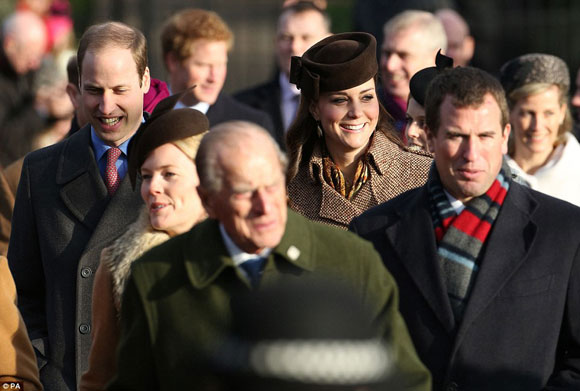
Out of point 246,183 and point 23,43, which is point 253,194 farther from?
point 23,43

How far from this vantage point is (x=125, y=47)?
17.2 ft

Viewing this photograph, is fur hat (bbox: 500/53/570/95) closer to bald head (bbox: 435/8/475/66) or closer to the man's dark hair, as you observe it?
the man's dark hair

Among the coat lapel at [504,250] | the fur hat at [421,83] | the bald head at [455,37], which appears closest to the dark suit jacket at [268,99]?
the bald head at [455,37]

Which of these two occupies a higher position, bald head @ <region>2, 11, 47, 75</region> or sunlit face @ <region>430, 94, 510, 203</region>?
sunlit face @ <region>430, 94, 510, 203</region>

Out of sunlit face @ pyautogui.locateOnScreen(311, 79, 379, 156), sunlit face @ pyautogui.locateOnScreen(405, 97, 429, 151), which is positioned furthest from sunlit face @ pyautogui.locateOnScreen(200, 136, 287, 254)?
sunlit face @ pyautogui.locateOnScreen(405, 97, 429, 151)

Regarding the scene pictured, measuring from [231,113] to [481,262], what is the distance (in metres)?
3.15

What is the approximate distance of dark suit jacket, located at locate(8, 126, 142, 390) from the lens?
4.92 metres

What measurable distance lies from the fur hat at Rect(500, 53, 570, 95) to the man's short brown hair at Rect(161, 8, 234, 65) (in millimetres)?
1797

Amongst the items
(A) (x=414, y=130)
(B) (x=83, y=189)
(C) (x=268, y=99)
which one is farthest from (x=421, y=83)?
(C) (x=268, y=99)

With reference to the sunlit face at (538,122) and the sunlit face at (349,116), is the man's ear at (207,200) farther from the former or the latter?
the sunlit face at (538,122)

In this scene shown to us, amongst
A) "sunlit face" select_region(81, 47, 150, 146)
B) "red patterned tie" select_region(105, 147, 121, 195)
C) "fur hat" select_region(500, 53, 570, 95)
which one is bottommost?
"red patterned tie" select_region(105, 147, 121, 195)

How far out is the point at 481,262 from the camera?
4.12 m

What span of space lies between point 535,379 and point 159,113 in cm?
162

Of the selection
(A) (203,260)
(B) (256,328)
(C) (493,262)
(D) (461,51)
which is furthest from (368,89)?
(D) (461,51)
